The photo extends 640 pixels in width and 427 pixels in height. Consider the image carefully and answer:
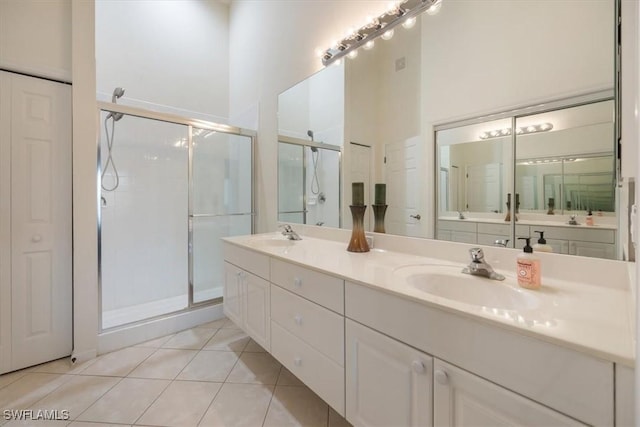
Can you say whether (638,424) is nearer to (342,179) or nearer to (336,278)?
(336,278)

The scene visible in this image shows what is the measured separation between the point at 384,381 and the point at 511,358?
437mm

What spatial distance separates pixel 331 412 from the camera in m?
1.41

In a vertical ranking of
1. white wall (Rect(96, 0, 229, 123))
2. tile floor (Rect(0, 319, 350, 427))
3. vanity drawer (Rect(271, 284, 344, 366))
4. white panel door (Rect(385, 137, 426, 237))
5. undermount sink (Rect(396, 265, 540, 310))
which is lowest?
tile floor (Rect(0, 319, 350, 427))

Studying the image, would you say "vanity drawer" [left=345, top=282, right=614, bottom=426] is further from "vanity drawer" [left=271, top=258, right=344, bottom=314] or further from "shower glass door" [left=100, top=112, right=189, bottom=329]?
"shower glass door" [left=100, top=112, right=189, bottom=329]

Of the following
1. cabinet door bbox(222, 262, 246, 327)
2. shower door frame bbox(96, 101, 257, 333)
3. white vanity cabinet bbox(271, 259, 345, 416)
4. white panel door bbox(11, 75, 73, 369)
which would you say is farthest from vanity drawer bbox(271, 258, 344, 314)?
white panel door bbox(11, 75, 73, 369)

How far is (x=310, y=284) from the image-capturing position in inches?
49.5

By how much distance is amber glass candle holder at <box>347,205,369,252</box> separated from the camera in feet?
5.16

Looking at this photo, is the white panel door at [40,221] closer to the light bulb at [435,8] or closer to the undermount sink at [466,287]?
the undermount sink at [466,287]

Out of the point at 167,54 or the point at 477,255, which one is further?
the point at 167,54

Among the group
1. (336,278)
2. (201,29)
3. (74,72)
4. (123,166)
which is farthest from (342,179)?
(201,29)

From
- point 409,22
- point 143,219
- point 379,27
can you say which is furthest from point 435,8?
point 143,219

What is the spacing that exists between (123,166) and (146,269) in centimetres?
102

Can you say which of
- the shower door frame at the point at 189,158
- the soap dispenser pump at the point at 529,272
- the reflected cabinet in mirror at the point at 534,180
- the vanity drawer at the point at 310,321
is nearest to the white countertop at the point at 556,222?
the reflected cabinet in mirror at the point at 534,180

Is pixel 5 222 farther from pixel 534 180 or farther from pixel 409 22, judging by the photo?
pixel 534 180
